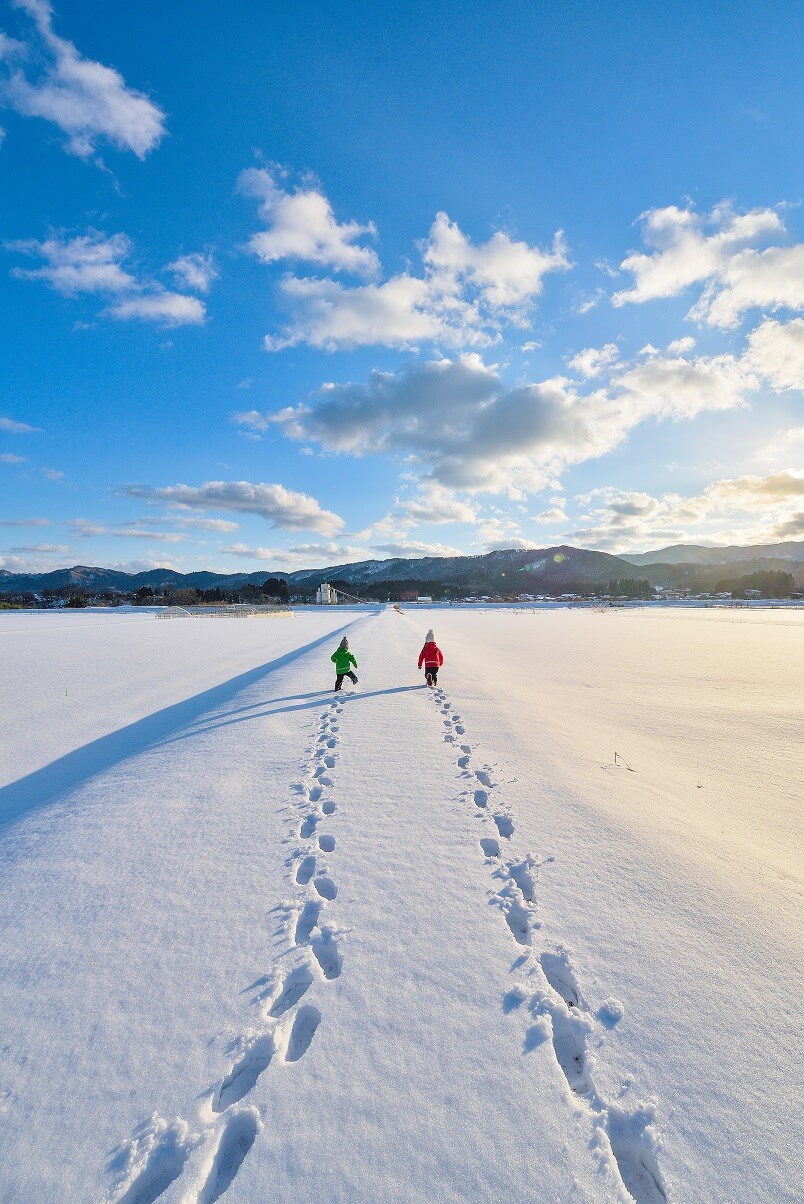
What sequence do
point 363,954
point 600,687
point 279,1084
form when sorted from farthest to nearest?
point 600,687 < point 363,954 < point 279,1084

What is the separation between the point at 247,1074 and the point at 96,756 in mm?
6850

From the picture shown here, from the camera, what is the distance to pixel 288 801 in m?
6.00

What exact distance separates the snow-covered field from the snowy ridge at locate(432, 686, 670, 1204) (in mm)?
15

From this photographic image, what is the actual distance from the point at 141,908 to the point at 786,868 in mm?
5928

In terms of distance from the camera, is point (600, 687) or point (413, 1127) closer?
point (413, 1127)

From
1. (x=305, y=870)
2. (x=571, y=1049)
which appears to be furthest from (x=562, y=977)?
(x=305, y=870)

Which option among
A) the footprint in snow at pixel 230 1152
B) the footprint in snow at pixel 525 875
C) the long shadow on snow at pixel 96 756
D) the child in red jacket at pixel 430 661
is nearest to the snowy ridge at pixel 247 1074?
the footprint in snow at pixel 230 1152

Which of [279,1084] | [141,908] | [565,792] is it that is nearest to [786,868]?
[565,792]

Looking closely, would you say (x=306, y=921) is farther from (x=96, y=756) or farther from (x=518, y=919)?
(x=96, y=756)

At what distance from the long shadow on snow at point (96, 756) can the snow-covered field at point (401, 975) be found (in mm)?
76

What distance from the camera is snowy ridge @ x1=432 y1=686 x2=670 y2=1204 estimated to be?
2340 millimetres

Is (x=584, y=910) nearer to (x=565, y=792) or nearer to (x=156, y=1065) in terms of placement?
(x=565, y=792)

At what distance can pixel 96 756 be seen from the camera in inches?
319

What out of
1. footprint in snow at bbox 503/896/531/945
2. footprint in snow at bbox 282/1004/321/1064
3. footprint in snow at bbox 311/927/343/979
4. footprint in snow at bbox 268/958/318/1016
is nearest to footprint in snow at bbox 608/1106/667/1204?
footprint in snow at bbox 503/896/531/945
